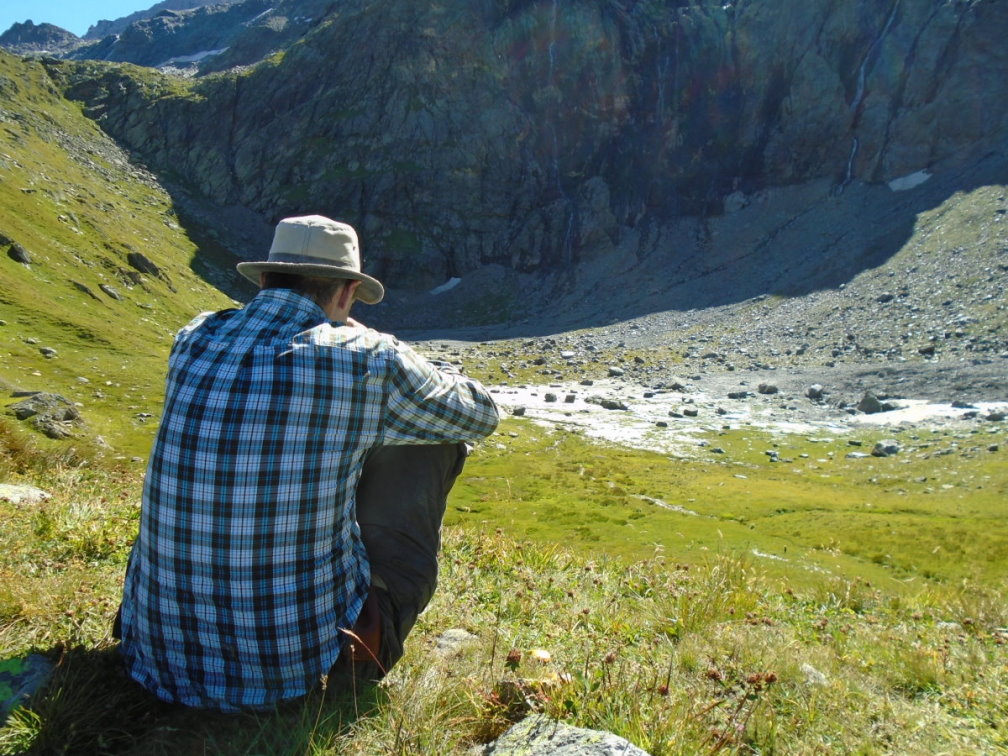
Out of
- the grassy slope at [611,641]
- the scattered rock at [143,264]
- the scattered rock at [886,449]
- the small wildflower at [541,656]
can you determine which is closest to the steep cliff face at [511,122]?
the scattered rock at [143,264]

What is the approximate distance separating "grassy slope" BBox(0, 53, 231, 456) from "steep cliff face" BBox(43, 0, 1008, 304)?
12.9 m

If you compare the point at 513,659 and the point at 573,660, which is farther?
the point at 573,660

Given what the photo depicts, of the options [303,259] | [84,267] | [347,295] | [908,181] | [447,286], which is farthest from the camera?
[447,286]

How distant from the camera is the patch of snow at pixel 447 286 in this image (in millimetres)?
106125

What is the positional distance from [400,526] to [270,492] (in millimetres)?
1083

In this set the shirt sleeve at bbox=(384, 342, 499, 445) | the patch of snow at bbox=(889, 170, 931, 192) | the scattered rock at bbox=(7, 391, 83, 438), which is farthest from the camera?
the patch of snow at bbox=(889, 170, 931, 192)

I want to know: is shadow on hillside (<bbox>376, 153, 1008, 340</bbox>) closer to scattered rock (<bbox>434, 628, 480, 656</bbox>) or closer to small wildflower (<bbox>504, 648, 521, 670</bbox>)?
scattered rock (<bbox>434, 628, 480, 656</bbox>)

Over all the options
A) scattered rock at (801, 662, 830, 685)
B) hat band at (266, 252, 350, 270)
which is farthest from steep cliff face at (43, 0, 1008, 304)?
hat band at (266, 252, 350, 270)

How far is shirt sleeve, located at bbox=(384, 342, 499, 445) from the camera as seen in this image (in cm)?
375

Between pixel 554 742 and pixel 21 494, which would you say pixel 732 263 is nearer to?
pixel 21 494

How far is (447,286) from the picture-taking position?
10731cm

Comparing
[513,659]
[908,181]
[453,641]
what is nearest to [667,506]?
[453,641]

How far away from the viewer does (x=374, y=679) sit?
4.00 metres

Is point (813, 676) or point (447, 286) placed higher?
point (447, 286)
